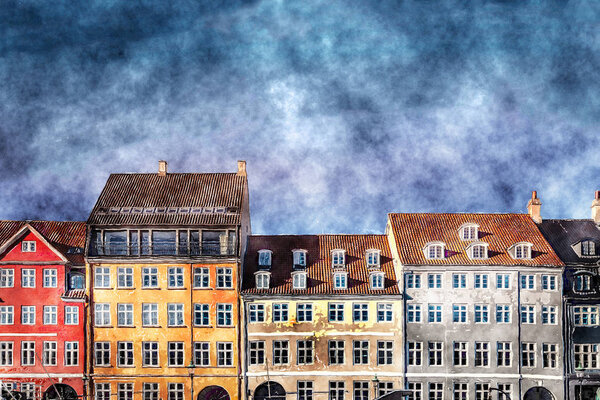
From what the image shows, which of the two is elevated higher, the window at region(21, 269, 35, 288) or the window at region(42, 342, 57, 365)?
the window at region(21, 269, 35, 288)

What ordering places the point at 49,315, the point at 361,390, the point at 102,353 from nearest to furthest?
the point at 361,390, the point at 102,353, the point at 49,315

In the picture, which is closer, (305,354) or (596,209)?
(305,354)

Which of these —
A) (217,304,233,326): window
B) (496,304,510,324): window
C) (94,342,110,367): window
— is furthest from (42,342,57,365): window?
(496,304,510,324): window

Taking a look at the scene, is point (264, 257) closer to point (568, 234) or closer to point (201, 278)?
point (201, 278)

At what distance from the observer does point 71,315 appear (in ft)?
192

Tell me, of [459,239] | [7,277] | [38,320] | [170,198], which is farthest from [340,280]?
[7,277]

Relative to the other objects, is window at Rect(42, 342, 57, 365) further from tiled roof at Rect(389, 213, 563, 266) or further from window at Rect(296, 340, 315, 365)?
tiled roof at Rect(389, 213, 563, 266)

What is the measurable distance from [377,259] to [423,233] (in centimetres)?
404

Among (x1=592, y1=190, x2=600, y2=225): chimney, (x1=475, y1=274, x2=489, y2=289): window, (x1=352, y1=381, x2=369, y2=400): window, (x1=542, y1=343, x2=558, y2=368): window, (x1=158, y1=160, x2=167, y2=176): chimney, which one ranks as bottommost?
(x1=352, y1=381, x2=369, y2=400): window

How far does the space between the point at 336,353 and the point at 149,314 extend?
13647 mm

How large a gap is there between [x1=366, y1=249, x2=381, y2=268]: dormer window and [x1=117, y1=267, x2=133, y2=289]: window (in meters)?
17.2

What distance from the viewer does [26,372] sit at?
5812cm

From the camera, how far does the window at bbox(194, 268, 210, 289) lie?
5822cm

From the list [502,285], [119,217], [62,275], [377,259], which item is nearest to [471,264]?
[502,285]
